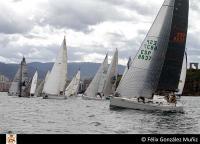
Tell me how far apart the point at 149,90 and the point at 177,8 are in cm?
976

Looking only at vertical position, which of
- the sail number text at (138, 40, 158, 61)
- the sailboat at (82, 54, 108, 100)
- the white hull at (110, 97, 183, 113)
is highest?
the sail number text at (138, 40, 158, 61)

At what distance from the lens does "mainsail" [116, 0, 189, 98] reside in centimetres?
5428

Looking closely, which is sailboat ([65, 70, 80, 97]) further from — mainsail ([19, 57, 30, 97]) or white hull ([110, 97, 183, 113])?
white hull ([110, 97, 183, 113])

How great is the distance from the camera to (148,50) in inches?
2154

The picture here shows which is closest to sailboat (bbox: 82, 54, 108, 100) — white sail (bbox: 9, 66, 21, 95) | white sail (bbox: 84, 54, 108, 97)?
white sail (bbox: 84, 54, 108, 97)

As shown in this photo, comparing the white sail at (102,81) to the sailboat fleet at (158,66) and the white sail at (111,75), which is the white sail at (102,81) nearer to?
the white sail at (111,75)

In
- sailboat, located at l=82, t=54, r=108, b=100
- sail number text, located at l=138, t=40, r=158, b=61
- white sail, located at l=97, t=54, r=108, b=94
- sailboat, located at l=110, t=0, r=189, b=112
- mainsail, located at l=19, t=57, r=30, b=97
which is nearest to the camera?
sailboat, located at l=110, t=0, r=189, b=112

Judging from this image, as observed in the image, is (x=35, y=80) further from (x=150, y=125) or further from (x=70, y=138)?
(x=70, y=138)

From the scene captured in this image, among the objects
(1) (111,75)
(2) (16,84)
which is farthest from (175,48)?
(2) (16,84)

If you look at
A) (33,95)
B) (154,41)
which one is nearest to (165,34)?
(154,41)

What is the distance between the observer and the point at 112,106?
178ft

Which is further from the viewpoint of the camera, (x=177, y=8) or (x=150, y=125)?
(x=177, y=8)

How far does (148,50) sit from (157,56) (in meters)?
1.40

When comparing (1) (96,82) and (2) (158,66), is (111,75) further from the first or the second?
(2) (158,66)
